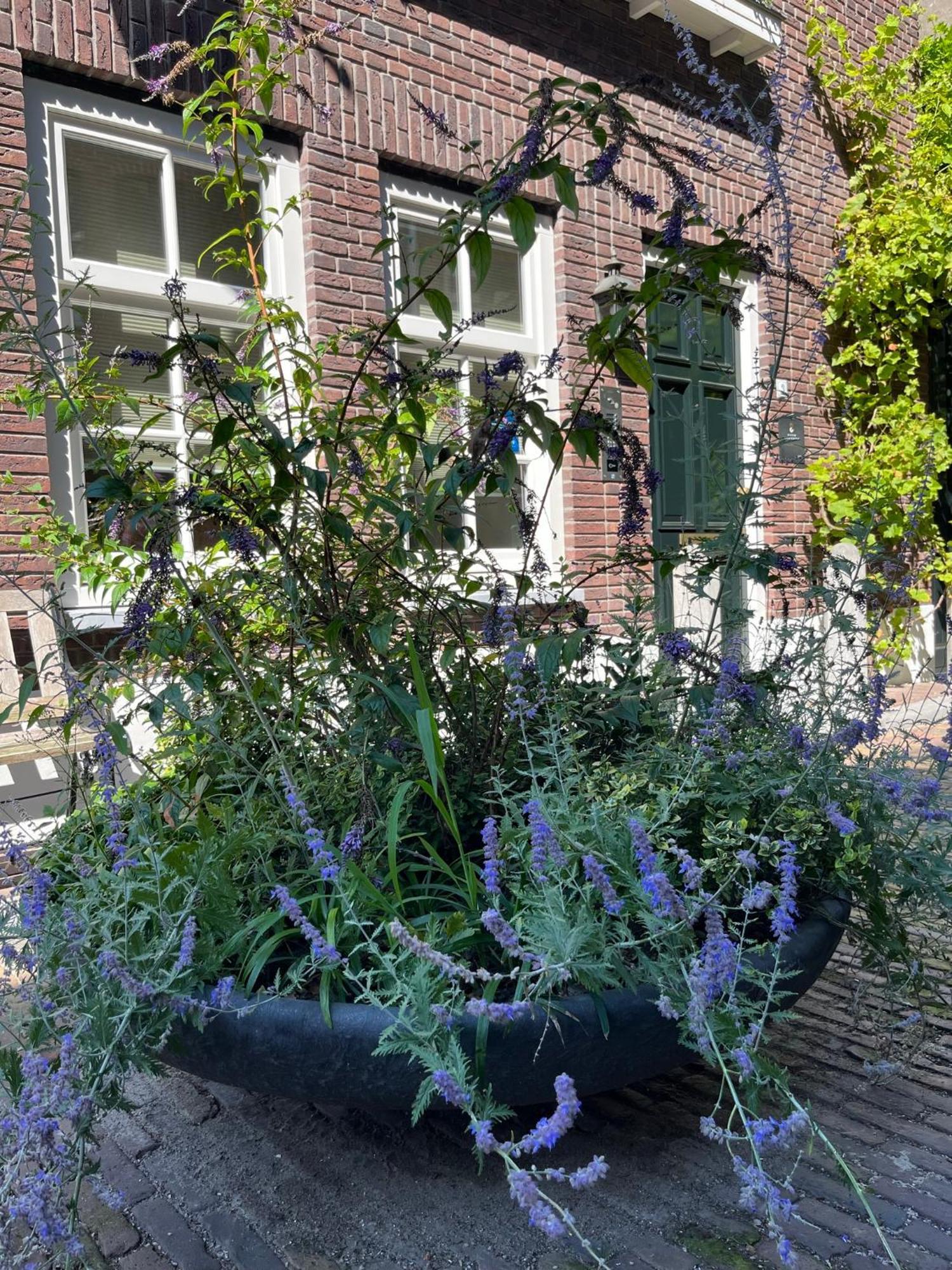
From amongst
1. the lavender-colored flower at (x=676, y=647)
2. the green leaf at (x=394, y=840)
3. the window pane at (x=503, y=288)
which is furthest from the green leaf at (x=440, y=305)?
the window pane at (x=503, y=288)

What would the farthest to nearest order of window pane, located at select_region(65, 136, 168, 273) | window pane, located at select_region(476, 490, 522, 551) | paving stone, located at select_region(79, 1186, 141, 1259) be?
1. window pane, located at select_region(476, 490, 522, 551)
2. window pane, located at select_region(65, 136, 168, 273)
3. paving stone, located at select_region(79, 1186, 141, 1259)

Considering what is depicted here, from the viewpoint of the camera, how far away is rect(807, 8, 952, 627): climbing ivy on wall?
7164mm

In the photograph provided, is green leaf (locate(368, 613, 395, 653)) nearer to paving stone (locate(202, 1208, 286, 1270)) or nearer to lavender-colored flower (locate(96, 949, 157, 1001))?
lavender-colored flower (locate(96, 949, 157, 1001))

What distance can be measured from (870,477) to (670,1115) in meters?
6.27

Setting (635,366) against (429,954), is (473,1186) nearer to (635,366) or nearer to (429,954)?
(429,954)

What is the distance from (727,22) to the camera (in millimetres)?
6297

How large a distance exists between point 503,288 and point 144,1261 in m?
5.14

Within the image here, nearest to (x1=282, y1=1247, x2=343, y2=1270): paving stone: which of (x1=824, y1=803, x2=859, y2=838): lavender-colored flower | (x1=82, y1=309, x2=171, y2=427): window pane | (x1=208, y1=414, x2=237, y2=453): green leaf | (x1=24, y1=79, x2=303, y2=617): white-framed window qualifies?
(x1=824, y1=803, x2=859, y2=838): lavender-colored flower

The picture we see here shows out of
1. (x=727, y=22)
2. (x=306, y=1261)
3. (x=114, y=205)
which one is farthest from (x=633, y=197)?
(x=727, y=22)

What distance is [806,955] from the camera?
1.63 meters

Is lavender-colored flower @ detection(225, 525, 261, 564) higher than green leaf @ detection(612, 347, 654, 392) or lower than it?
lower

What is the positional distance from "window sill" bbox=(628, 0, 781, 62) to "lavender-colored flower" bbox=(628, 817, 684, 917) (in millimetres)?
6122

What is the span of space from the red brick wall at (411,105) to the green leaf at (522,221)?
7.27 ft

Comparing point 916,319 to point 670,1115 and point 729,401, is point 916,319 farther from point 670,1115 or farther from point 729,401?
point 670,1115
